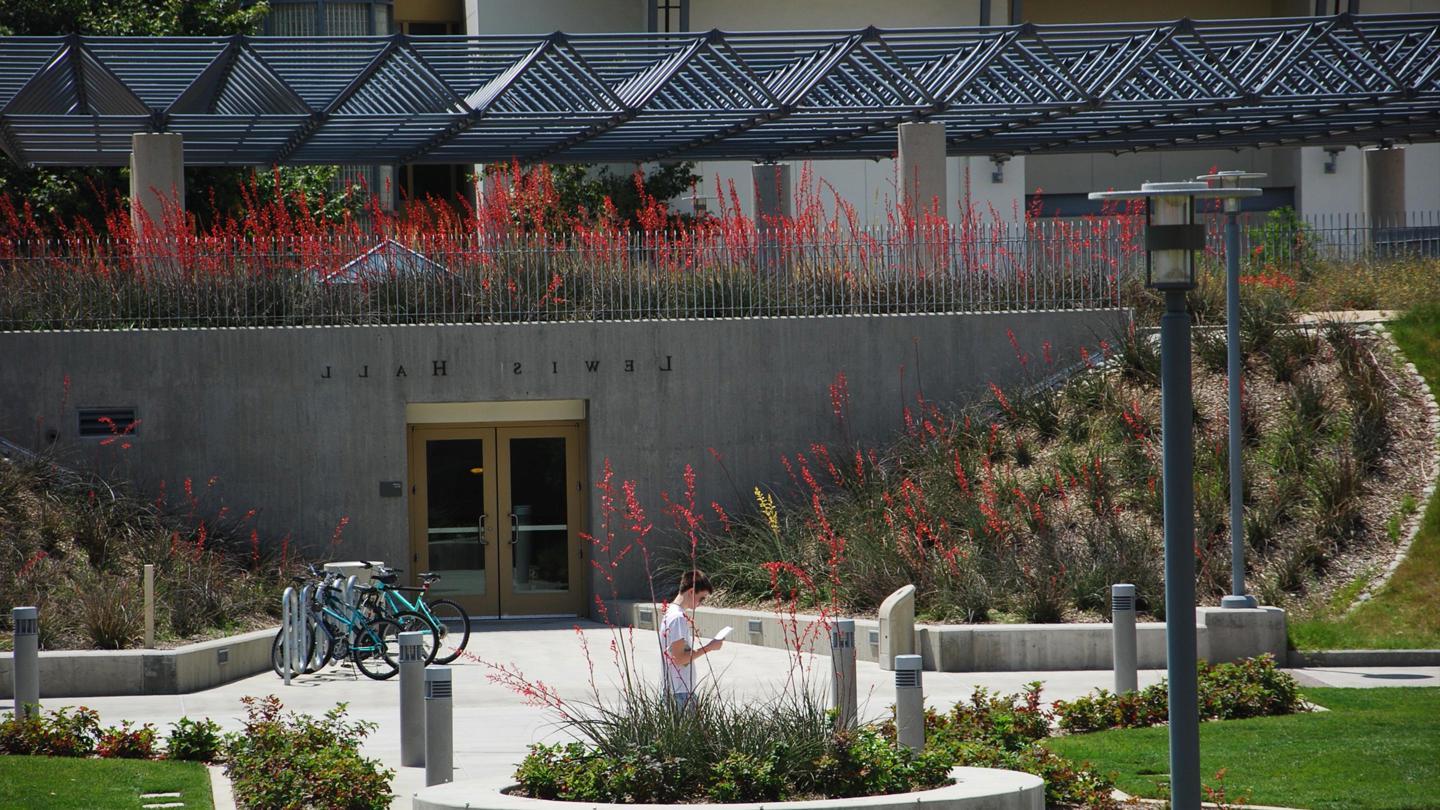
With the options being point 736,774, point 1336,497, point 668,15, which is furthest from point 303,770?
point 668,15

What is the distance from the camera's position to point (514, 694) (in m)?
14.1

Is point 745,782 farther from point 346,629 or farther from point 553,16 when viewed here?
point 553,16

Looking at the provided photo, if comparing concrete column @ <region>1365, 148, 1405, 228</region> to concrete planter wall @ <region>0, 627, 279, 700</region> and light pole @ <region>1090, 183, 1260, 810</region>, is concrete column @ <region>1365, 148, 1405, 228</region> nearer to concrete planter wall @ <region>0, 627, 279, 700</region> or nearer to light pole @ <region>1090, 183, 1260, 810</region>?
concrete planter wall @ <region>0, 627, 279, 700</region>

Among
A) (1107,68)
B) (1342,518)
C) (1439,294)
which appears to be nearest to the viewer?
(1342,518)

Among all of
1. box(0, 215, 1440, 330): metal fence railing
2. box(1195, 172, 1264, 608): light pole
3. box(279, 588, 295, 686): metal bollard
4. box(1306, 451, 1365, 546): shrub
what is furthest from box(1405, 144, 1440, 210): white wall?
box(279, 588, 295, 686): metal bollard

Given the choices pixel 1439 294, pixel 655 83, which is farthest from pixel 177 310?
pixel 1439 294

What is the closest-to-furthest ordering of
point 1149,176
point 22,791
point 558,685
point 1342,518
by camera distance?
point 22,791 < point 558,685 < point 1342,518 < point 1149,176

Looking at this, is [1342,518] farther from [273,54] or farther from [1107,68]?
[273,54]

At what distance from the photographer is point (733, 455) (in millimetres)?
19375

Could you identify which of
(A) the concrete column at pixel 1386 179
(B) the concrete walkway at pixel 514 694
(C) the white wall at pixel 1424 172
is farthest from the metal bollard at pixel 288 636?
(C) the white wall at pixel 1424 172

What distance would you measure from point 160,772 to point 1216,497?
1086 centimetres

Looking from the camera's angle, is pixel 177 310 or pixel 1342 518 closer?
pixel 1342 518

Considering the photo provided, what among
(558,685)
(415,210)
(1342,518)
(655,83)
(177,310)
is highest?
(655,83)

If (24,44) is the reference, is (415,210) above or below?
below
